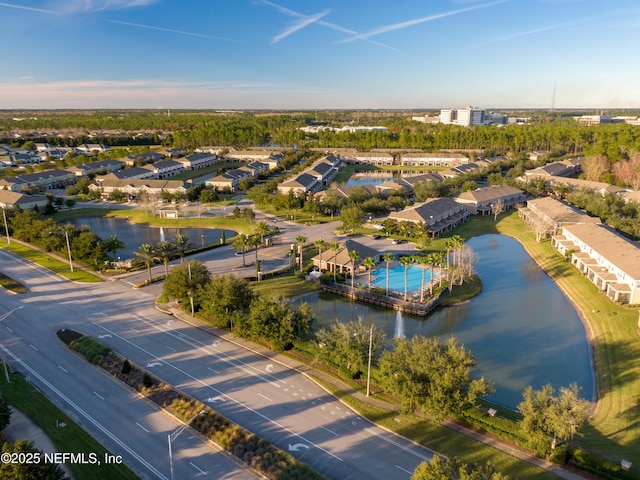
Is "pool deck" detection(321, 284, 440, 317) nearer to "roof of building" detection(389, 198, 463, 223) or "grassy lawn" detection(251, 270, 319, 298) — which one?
"grassy lawn" detection(251, 270, 319, 298)

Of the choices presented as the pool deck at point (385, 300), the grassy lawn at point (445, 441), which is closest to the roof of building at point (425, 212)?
the pool deck at point (385, 300)

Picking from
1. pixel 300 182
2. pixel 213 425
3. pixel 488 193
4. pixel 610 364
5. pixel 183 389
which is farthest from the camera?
pixel 300 182

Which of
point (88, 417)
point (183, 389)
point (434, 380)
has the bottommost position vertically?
point (88, 417)

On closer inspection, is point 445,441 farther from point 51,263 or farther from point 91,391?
point 51,263

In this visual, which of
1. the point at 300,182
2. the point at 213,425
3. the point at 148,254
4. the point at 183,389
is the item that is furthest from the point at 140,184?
→ the point at 213,425

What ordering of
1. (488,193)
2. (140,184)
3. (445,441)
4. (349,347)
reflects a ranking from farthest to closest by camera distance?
(140,184), (488,193), (349,347), (445,441)

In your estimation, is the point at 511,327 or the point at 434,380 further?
the point at 511,327
